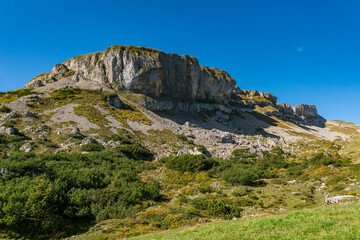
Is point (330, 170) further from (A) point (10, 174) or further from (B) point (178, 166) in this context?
(A) point (10, 174)

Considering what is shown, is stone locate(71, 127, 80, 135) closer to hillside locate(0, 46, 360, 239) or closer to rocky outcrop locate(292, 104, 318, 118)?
hillside locate(0, 46, 360, 239)

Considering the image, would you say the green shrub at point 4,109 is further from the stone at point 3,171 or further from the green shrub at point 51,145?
the stone at point 3,171

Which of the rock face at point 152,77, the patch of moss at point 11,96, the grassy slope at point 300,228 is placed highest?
the rock face at point 152,77

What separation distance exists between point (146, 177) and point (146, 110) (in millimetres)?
41527

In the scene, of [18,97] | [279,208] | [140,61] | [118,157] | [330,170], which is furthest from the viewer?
[140,61]

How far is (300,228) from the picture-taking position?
266 inches

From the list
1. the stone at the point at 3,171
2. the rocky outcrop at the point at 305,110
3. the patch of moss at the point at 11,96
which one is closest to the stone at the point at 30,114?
the patch of moss at the point at 11,96

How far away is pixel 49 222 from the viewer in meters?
11.0

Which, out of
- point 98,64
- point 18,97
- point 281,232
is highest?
point 98,64

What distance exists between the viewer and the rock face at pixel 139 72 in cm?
6962

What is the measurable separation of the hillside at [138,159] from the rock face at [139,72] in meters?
0.41

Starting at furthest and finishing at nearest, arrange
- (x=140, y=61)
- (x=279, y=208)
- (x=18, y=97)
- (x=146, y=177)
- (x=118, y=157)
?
(x=140, y=61) → (x=18, y=97) → (x=118, y=157) → (x=146, y=177) → (x=279, y=208)

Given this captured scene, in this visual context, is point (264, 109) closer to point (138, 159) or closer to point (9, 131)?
point (138, 159)

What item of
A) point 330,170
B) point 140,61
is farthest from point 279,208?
point 140,61
